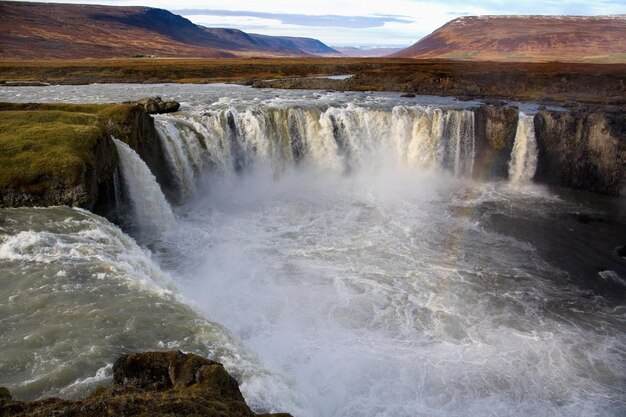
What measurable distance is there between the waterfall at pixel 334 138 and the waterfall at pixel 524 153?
8.49 ft

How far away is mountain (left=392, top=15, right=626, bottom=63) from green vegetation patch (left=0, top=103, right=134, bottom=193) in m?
105

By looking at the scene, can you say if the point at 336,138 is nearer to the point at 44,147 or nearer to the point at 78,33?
the point at 44,147

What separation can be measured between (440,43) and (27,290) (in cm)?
17324

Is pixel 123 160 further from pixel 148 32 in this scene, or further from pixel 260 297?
pixel 148 32

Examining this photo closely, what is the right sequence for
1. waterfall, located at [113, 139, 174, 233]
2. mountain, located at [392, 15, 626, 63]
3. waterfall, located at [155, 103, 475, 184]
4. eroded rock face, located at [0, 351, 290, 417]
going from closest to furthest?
eroded rock face, located at [0, 351, 290, 417] < waterfall, located at [113, 139, 174, 233] < waterfall, located at [155, 103, 475, 184] < mountain, located at [392, 15, 626, 63]

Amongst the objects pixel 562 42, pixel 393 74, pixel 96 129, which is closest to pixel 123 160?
pixel 96 129

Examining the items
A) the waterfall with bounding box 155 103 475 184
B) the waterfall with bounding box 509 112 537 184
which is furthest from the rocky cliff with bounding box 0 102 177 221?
the waterfall with bounding box 509 112 537 184

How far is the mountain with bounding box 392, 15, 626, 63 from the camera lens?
387 ft

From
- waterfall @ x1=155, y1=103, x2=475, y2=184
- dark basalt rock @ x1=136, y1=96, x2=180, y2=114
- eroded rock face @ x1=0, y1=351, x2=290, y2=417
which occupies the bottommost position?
eroded rock face @ x1=0, y1=351, x2=290, y2=417

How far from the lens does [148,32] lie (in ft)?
538

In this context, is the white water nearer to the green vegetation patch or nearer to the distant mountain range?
the green vegetation patch

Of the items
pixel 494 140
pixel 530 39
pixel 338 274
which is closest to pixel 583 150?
pixel 494 140

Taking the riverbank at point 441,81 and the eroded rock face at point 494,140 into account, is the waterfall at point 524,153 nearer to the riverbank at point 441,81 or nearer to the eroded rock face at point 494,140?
the eroded rock face at point 494,140

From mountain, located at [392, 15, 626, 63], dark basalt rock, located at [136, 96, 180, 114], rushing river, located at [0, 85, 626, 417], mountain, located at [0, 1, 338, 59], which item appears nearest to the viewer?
rushing river, located at [0, 85, 626, 417]
